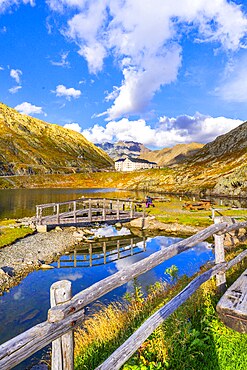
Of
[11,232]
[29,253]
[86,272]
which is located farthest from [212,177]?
[86,272]

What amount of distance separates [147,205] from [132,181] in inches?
4339

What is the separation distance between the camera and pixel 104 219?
39.5 meters

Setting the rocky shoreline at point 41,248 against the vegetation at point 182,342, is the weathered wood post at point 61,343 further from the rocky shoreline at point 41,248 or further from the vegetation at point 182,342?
the rocky shoreline at point 41,248

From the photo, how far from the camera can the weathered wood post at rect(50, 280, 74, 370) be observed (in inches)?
145

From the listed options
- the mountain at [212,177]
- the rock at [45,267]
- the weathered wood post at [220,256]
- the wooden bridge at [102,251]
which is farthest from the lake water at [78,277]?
the mountain at [212,177]

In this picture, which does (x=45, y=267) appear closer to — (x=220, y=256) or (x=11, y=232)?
(x=11, y=232)

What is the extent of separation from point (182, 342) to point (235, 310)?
1433 mm

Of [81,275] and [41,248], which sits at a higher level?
[41,248]

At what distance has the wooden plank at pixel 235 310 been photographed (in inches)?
205

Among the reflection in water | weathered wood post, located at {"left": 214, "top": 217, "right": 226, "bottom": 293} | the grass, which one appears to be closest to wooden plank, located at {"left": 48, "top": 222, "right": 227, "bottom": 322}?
weathered wood post, located at {"left": 214, "top": 217, "right": 226, "bottom": 293}

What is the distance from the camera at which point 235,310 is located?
534 centimetres

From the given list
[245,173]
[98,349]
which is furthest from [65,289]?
[245,173]

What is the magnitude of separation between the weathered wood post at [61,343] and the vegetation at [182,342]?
212cm

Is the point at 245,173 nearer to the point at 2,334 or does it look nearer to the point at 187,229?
the point at 187,229
